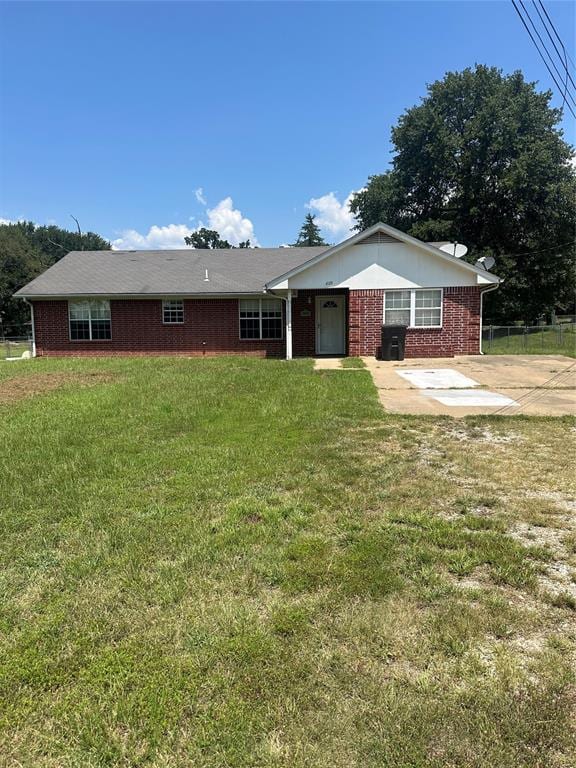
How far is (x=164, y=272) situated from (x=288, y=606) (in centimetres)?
1969

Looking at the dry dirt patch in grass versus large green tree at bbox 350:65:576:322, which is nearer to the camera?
the dry dirt patch in grass

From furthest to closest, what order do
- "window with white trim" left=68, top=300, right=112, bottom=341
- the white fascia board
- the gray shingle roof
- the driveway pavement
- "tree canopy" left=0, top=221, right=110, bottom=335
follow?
"tree canopy" left=0, top=221, right=110, bottom=335, "window with white trim" left=68, top=300, right=112, bottom=341, the gray shingle roof, the white fascia board, the driveway pavement

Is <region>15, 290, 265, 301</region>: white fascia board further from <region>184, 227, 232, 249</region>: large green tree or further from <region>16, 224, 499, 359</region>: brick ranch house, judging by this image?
<region>184, 227, 232, 249</region>: large green tree

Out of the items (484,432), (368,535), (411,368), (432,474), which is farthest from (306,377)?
(368,535)

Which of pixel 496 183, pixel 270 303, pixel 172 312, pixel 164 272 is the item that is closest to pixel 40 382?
pixel 172 312

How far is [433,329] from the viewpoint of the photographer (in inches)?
675

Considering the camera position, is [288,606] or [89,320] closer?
[288,606]

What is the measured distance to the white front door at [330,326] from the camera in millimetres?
19203

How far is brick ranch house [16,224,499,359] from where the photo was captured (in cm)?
1686

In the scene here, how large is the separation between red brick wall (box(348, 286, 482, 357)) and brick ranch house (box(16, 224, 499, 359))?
33mm

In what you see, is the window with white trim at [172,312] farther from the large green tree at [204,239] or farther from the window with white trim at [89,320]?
the large green tree at [204,239]

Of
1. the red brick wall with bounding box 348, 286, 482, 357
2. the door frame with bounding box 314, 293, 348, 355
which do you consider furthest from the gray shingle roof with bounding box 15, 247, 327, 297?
the red brick wall with bounding box 348, 286, 482, 357

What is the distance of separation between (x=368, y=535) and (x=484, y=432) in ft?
12.1

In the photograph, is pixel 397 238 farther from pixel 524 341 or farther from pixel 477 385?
pixel 524 341
